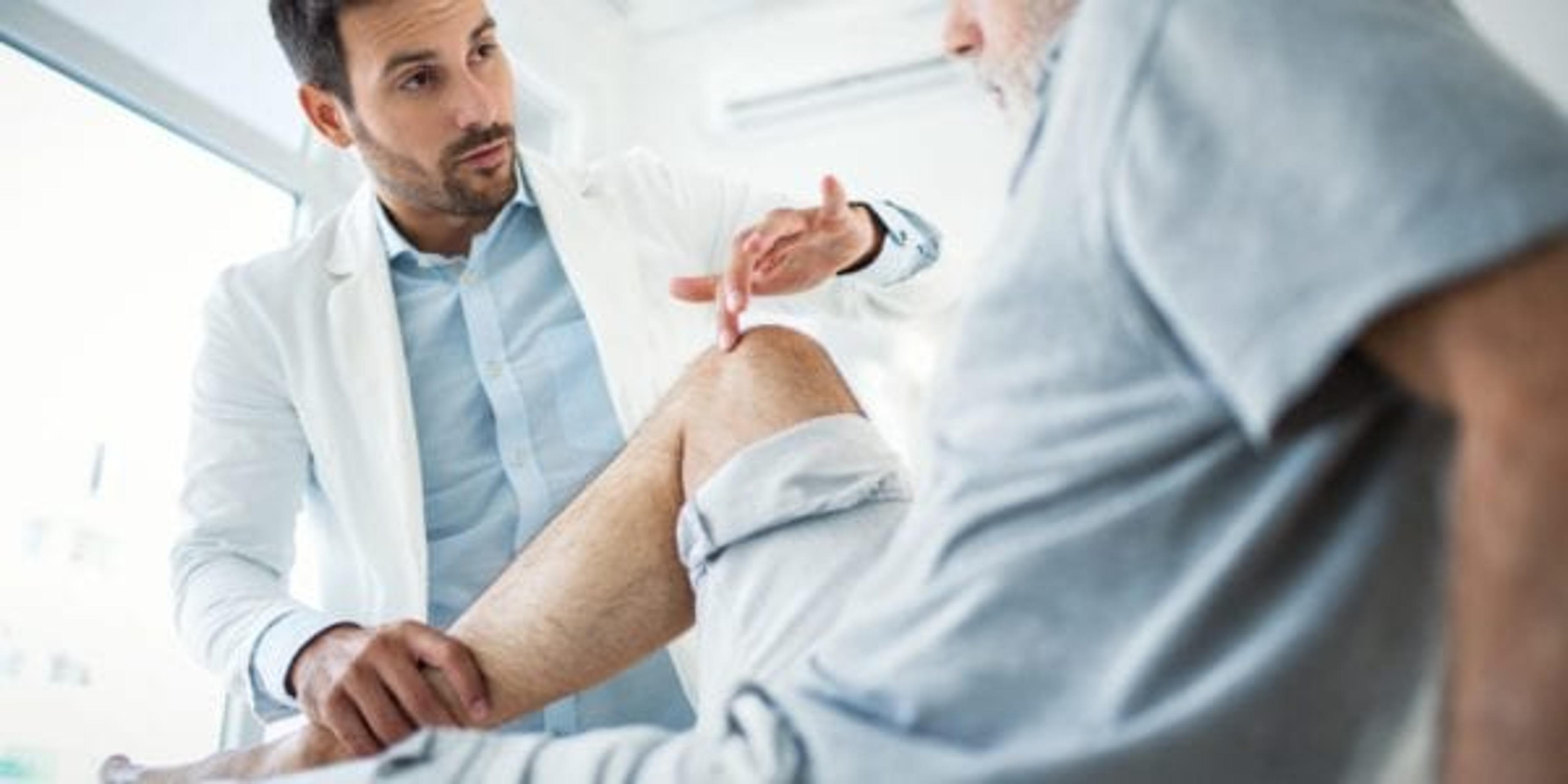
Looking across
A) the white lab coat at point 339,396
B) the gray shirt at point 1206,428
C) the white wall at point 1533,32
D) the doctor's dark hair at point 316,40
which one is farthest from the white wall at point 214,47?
the white wall at point 1533,32

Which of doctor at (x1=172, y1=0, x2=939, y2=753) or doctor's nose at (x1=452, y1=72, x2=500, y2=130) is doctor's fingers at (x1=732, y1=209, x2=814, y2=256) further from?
doctor's nose at (x1=452, y1=72, x2=500, y2=130)

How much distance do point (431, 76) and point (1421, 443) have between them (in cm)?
140

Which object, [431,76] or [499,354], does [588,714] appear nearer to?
[499,354]

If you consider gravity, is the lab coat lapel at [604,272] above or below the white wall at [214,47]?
below

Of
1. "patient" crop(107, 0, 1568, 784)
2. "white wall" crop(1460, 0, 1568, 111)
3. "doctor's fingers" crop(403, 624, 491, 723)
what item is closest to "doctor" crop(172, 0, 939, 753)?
"doctor's fingers" crop(403, 624, 491, 723)

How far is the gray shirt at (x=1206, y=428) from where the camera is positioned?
39 centimetres

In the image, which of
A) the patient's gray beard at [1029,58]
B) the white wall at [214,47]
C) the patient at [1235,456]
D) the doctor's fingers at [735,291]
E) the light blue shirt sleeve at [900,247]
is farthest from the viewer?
the white wall at [214,47]

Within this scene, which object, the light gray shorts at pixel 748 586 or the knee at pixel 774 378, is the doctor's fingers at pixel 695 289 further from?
the light gray shorts at pixel 748 586

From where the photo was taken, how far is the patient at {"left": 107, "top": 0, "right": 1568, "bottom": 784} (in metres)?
0.37

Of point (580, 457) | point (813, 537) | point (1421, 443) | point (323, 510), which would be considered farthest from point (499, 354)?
point (1421, 443)

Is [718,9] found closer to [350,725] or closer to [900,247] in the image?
[900,247]

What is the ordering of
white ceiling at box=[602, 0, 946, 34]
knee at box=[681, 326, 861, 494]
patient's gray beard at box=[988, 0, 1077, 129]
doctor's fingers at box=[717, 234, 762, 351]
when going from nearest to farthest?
1. patient's gray beard at box=[988, 0, 1077, 129]
2. knee at box=[681, 326, 861, 494]
3. doctor's fingers at box=[717, 234, 762, 351]
4. white ceiling at box=[602, 0, 946, 34]

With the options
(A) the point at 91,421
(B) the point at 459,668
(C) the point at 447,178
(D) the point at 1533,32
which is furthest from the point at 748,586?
(D) the point at 1533,32

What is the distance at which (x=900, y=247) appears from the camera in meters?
1.51
